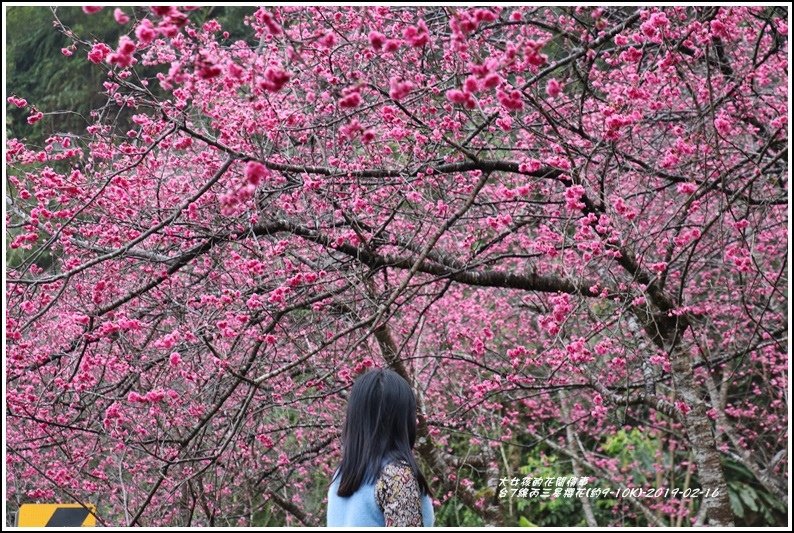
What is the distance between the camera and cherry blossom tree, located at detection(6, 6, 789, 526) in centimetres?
331

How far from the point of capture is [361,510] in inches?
89.0

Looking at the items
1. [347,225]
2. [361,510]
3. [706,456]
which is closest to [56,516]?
[361,510]

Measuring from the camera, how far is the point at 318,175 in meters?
3.71

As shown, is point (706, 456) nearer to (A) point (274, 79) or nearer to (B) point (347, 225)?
(B) point (347, 225)

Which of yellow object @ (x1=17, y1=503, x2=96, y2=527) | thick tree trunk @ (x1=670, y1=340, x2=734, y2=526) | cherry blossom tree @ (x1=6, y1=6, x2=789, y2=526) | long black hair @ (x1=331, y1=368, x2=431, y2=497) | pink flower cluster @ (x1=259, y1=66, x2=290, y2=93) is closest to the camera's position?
pink flower cluster @ (x1=259, y1=66, x2=290, y2=93)

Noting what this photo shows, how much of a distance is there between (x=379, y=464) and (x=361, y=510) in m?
0.14

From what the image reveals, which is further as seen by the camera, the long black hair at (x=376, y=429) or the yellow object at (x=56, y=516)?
the yellow object at (x=56, y=516)

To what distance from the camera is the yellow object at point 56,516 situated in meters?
2.81

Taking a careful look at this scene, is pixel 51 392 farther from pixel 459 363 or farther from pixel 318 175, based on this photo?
pixel 459 363

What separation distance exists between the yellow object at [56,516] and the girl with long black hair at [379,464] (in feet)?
3.44

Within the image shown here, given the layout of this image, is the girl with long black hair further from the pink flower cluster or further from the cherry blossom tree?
the pink flower cluster

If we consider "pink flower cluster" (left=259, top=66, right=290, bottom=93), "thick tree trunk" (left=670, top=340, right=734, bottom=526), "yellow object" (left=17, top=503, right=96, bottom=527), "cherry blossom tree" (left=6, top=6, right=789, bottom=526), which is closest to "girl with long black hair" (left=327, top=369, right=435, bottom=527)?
"cherry blossom tree" (left=6, top=6, right=789, bottom=526)

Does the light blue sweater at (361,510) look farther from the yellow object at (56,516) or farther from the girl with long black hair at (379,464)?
the yellow object at (56,516)

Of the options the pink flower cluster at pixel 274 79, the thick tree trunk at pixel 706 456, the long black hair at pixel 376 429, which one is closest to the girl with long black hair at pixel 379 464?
the long black hair at pixel 376 429
